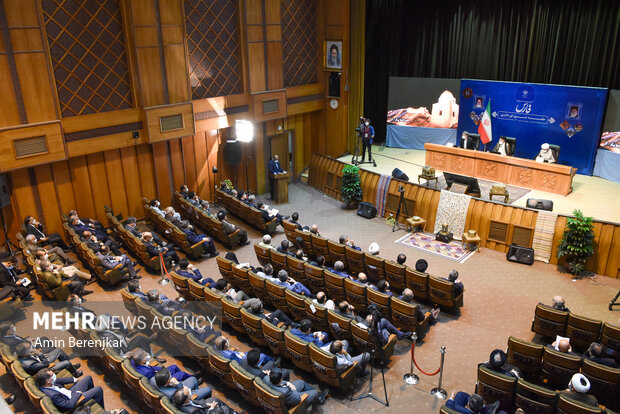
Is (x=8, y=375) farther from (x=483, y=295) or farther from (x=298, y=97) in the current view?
(x=298, y=97)

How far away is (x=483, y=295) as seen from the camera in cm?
1007

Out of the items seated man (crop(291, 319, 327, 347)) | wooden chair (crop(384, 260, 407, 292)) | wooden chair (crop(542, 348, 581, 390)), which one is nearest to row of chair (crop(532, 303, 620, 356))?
wooden chair (crop(542, 348, 581, 390))

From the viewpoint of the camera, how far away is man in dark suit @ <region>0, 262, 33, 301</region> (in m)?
9.72

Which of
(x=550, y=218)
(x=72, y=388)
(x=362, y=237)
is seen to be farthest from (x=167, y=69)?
(x=550, y=218)

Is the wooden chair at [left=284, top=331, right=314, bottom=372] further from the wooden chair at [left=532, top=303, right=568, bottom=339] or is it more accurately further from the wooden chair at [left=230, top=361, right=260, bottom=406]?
the wooden chair at [left=532, top=303, right=568, bottom=339]

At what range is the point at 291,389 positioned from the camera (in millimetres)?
6480

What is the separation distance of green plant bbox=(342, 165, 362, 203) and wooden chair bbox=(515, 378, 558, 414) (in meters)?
8.93

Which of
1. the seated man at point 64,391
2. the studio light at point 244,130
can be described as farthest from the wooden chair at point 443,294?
the studio light at point 244,130

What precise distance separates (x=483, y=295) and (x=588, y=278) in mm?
2657

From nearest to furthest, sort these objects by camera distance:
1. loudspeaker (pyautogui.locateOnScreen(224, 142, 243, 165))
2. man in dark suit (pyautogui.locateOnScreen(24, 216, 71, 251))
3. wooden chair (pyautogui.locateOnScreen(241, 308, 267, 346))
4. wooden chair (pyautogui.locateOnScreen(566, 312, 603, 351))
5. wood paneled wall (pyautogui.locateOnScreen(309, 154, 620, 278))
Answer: wooden chair (pyautogui.locateOnScreen(566, 312, 603, 351)) → wooden chair (pyautogui.locateOnScreen(241, 308, 267, 346)) → wood paneled wall (pyautogui.locateOnScreen(309, 154, 620, 278)) → man in dark suit (pyautogui.locateOnScreen(24, 216, 71, 251)) → loudspeaker (pyautogui.locateOnScreen(224, 142, 243, 165))

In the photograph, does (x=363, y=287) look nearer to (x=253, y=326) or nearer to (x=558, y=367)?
(x=253, y=326)

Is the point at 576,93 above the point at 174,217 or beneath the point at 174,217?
above

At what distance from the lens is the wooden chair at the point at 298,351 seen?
7.14 metres

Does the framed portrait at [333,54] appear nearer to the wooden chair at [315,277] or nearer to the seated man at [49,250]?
A: the wooden chair at [315,277]
